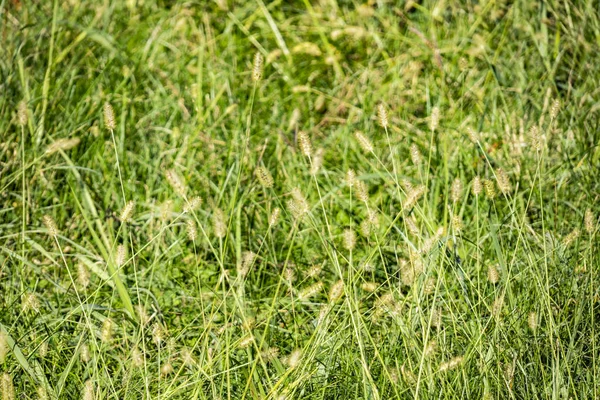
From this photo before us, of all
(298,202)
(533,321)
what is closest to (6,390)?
(298,202)

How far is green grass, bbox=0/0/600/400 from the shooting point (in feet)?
5.54

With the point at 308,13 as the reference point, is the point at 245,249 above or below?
below

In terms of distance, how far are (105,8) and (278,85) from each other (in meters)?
0.78

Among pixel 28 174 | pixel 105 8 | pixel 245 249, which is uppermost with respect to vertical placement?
pixel 105 8

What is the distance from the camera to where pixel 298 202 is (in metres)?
1.82

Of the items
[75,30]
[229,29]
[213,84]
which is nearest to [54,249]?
[213,84]

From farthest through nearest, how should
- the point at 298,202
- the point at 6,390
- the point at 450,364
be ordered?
the point at 298,202
the point at 450,364
the point at 6,390

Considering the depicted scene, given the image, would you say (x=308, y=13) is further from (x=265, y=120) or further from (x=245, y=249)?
(x=245, y=249)

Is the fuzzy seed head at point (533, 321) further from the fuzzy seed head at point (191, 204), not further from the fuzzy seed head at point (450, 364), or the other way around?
the fuzzy seed head at point (191, 204)

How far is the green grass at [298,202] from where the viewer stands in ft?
5.54

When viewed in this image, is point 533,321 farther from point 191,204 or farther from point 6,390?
point 6,390

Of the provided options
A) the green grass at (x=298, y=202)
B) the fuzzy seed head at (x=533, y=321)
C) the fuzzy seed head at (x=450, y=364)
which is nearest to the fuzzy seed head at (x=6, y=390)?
the green grass at (x=298, y=202)

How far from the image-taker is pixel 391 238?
225cm

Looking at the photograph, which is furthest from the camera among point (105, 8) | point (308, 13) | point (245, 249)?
point (308, 13)
